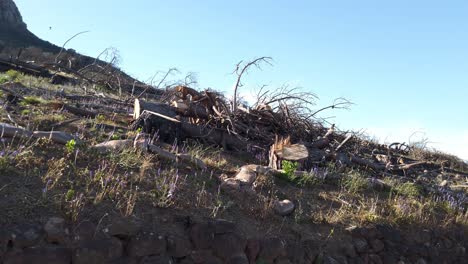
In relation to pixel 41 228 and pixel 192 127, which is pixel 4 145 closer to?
pixel 41 228

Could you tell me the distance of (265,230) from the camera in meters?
4.46

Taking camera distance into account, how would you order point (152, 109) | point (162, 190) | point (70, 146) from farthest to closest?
1. point (152, 109)
2. point (70, 146)
3. point (162, 190)

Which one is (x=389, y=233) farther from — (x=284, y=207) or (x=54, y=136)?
(x=54, y=136)

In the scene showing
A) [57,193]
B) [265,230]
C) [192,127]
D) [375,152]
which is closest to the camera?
[57,193]

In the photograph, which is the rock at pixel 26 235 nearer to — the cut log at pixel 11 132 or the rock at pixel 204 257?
the rock at pixel 204 257

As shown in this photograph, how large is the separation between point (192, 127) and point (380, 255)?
11.1 ft

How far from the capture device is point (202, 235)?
154 inches

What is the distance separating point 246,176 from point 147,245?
2.06 metres

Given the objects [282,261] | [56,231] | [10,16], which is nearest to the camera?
[56,231]

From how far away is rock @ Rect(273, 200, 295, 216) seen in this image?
191 inches

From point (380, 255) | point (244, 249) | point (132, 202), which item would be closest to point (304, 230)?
point (244, 249)

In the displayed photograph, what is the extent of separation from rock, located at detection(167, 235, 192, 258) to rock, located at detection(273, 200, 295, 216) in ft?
4.49

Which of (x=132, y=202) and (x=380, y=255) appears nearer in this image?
(x=132, y=202)

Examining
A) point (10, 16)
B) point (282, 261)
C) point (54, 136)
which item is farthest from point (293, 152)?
point (10, 16)
